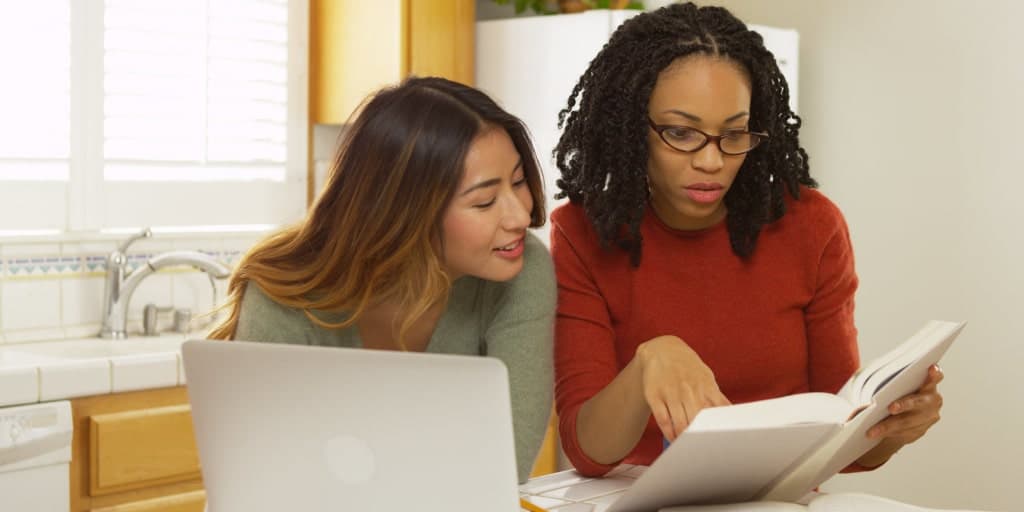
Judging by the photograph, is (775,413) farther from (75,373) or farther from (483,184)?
(75,373)

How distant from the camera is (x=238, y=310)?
170 centimetres

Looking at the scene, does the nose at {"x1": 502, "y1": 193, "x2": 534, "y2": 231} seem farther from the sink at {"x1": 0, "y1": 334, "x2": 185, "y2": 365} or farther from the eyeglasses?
the sink at {"x1": 0, "y1": 334, "x2": 185, "y2": 365}

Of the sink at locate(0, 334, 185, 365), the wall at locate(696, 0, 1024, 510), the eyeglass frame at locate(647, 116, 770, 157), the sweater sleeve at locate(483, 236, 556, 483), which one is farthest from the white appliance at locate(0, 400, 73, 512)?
the wall at locate(696, 0, 1024, 510)

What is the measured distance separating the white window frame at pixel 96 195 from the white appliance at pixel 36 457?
2.27ft

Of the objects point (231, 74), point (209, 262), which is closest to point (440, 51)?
point (231, 74)

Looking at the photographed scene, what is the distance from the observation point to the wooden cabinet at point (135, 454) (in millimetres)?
2594

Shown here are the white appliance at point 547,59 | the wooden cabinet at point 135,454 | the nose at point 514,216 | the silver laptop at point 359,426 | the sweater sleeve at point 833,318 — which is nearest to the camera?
the silver laptop at point 359,426

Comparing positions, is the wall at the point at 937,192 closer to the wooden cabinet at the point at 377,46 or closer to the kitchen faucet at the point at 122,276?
the wooden cabinet at the point at 377,46

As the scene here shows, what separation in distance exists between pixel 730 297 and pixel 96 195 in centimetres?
196

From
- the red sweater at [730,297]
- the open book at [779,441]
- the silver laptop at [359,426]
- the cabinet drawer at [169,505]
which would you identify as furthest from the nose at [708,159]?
the cabinet drawer at [169,505]

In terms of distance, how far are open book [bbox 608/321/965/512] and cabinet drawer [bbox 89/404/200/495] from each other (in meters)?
1.65

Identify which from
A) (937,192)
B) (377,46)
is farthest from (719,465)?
(377,46)

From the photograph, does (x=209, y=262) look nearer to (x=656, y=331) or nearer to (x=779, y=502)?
(x=656, y=331)

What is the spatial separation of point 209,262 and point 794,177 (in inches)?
69.8
